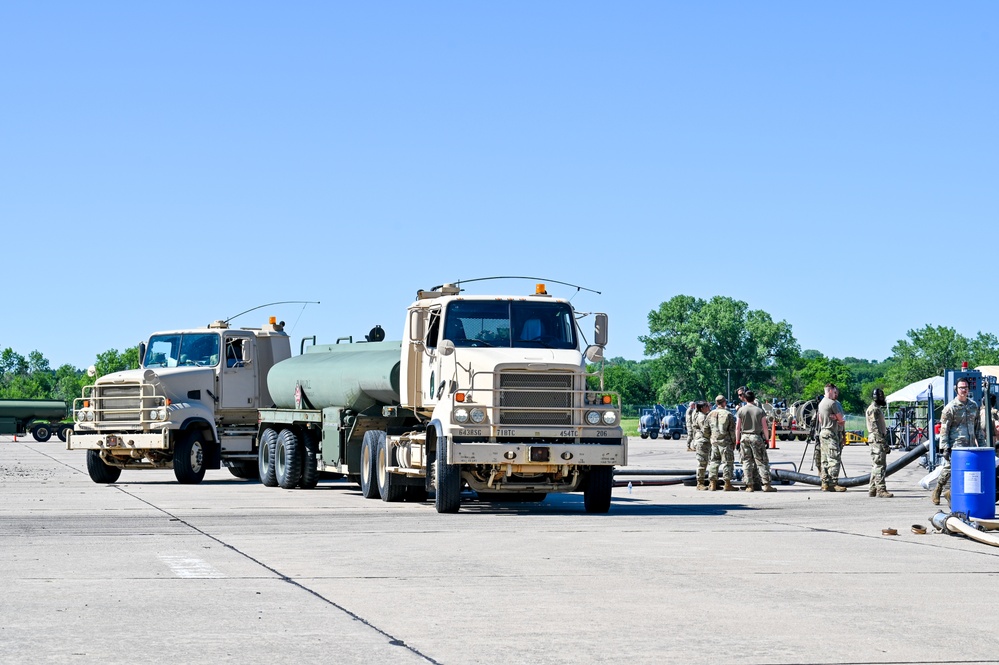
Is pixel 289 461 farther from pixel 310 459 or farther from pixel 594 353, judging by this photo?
pixel 594 353

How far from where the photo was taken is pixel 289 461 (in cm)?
2611

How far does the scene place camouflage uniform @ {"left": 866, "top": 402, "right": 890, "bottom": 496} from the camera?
23.5 meters

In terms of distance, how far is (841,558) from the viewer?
13.6 m

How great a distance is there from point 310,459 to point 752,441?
7.78 m

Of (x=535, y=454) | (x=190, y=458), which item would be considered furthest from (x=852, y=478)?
(x=190, y=458)

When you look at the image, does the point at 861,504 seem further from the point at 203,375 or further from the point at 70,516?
the point at 203,375

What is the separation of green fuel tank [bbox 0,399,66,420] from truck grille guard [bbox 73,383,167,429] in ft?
156

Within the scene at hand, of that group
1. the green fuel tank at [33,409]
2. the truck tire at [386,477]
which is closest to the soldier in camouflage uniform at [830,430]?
the truck tire at [386,477]

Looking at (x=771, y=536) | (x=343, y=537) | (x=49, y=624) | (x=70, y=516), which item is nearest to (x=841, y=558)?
(x=771, y=536)

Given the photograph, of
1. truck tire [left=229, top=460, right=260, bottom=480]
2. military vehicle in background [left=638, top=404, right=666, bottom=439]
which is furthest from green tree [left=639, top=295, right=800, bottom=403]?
truck tire [left=229, top=460, right=260, bottom=480]

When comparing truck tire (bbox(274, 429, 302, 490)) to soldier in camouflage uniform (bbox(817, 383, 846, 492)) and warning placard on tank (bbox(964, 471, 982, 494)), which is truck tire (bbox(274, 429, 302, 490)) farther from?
warning placard on tank (bbox(964, 471, 982, 494))

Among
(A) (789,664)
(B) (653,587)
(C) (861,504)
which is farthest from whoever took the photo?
(C) (861,504)

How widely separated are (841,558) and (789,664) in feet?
19.5

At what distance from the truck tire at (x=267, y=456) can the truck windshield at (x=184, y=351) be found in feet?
7.16
